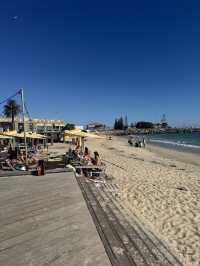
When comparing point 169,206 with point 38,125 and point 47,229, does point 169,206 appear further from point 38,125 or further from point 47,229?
point 38,125

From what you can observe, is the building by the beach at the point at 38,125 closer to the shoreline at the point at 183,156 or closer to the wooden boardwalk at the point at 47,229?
the shoreline at the point at 183,156

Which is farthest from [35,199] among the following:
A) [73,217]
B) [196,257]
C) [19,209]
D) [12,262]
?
[196,257]

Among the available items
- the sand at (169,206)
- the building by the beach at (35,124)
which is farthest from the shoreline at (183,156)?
the building by the beach at (35,124)

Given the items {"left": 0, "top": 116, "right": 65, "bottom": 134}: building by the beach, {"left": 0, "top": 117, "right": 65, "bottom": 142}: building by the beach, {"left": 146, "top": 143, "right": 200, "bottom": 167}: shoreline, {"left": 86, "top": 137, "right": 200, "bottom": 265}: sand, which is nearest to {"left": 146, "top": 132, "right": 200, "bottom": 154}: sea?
{"left": 146, "top": 143, "right": 200, "bottom": 167}: shoreline

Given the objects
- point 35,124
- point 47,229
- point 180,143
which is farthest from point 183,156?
point 35,124

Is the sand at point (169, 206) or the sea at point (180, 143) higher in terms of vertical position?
the sand at point (169, 206)

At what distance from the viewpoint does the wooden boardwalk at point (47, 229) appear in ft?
10.2

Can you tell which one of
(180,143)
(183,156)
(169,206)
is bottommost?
(180,143)

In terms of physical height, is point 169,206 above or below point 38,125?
below

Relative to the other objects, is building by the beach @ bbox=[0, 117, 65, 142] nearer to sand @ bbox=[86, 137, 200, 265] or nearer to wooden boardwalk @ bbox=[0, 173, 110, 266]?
sand @ bbox=[86, 137, 200, 265]

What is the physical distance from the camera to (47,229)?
390 cm

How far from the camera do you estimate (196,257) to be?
409cm

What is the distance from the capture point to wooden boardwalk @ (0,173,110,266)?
3113 millimetres

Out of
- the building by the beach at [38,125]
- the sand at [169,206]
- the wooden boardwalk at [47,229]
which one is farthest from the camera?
the building by the beach at [38,125]
